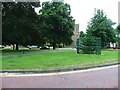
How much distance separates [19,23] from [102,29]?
24405 mm

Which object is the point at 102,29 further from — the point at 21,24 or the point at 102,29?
the point at 21,24

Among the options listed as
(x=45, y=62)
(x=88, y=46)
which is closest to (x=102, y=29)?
(x=88, y=46)

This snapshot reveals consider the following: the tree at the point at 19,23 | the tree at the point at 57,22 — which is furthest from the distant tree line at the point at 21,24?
the tree at the point at 57,22

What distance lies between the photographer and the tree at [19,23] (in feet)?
142

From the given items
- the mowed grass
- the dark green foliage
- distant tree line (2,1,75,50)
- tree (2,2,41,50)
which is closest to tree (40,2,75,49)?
distant tree line (2,1,75,50)

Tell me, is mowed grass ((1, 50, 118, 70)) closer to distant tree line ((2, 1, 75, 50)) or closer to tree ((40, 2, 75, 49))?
distant tree line ((2, 1, 75, 50))

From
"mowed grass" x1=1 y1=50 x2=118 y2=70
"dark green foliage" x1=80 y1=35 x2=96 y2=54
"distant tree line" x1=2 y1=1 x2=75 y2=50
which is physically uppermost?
"distant tree line" x1=2 y1=1 x2=75 y2=50

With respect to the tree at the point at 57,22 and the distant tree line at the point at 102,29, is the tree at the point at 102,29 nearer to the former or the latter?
the distant tree line at the point at 102,29

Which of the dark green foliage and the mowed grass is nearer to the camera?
the mowed grass

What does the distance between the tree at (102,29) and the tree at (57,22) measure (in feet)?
14.4

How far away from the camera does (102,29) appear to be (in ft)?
209

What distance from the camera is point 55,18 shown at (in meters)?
60.7

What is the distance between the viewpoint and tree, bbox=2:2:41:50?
43281 millimetres

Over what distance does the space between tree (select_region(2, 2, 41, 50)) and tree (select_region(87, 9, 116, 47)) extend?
17.3 meters
